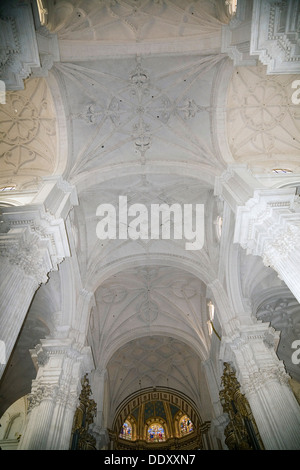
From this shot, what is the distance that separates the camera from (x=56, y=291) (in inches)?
414

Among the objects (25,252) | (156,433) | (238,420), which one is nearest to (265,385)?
(238,420)

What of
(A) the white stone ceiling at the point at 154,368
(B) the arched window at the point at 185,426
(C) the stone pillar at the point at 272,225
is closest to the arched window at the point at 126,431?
(B) the arched window at the point at 185,426

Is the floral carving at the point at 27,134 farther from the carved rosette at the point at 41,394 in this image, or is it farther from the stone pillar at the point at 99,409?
the stone pillar at the point at 99,409

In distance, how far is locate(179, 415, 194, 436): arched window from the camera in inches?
842

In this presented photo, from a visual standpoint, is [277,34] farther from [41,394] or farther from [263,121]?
[41,394]

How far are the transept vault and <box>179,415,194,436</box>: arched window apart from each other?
6.32 m

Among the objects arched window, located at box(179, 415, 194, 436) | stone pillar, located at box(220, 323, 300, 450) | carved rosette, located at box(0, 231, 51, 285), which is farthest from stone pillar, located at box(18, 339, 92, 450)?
arched window, located at box(179, 415, 194, 436)

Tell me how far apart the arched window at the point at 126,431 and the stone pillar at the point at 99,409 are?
10.4 m

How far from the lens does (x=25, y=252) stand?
5.88 m

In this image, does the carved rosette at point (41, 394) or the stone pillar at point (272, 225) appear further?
the carved rosette at point (41, 394)

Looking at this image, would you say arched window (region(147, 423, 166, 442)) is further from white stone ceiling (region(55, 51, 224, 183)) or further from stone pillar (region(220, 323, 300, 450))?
white stone ceiling (region(55, 51, 224, 183))

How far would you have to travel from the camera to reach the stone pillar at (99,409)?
11.2 meters
